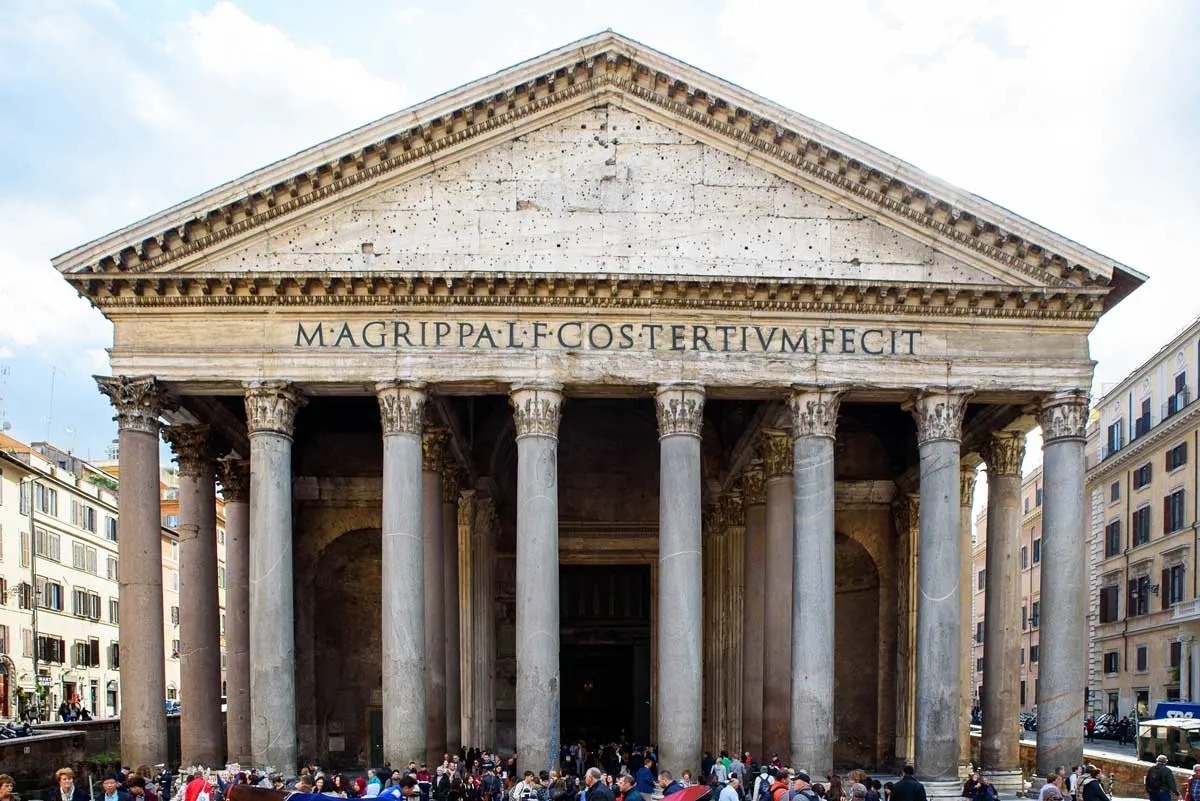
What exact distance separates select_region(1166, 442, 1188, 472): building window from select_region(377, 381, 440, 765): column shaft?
97.3 feet

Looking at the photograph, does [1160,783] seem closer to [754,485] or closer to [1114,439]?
[754,485]

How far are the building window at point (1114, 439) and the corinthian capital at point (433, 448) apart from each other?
32284 millimetres

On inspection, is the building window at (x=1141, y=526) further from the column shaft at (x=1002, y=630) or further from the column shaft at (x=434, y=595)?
the column shaft at (x=434, y=595)

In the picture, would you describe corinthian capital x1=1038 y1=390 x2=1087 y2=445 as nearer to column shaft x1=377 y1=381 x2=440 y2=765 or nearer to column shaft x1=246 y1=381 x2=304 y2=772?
column shaft x1=377 y1=381 x2=440 y2=765

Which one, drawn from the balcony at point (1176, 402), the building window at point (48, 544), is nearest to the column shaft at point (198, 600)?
the building window at point (48, 544)

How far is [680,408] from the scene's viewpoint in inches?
937

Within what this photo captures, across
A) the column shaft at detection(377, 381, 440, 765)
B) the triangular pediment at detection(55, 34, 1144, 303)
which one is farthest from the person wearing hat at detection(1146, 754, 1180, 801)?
the column shaft at detection(377, 381, 440, 765)

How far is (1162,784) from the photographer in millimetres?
18641

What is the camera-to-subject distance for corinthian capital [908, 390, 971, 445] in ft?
79.0

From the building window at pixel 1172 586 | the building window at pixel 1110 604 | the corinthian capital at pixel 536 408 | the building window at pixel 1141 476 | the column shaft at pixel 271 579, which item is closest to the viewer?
the column shaft at pixel 271 579

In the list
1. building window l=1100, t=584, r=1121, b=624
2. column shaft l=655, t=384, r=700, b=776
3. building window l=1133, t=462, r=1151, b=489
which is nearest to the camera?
column shaft l=655, t=384, r=700, b=776

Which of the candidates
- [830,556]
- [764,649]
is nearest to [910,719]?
[764,649]

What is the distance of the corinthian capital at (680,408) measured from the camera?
78.0ft

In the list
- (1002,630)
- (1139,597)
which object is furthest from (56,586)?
(1139,597)
